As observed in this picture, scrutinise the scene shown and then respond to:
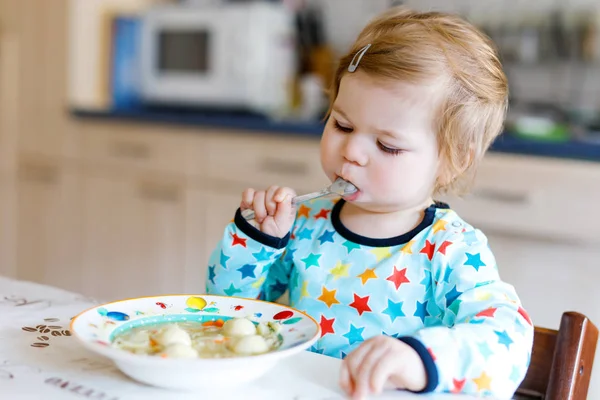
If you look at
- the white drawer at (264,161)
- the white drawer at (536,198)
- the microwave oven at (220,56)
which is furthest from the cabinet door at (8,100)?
the white drawer at (536,198)

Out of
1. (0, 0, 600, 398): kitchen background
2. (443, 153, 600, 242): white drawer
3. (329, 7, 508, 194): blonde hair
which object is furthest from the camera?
(0, 0, 600, 398): kitchen background

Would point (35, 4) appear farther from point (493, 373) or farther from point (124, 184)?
point (493, 373)

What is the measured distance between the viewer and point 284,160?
2203 mm

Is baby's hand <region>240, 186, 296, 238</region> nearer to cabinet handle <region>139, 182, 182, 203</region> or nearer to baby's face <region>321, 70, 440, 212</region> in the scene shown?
baby's face <region>321, 70, 440, 212</region>

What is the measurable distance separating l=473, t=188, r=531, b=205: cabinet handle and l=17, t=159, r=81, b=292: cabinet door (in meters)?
1.54

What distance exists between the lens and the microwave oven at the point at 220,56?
8.21 ft

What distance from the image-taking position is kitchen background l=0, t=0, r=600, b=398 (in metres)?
1.83

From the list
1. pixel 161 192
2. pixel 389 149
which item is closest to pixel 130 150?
pixel 161 192

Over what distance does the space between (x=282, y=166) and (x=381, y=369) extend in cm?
161

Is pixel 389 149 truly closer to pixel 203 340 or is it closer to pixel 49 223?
pixel 203 340

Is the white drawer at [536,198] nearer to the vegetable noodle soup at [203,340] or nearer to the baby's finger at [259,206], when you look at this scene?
the baby's finger at [259,206]

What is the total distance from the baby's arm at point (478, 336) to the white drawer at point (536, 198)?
974mm

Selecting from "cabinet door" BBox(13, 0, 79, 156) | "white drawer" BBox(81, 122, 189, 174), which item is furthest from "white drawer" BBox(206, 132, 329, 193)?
"cabinet door" BBox(13, 0, 79, 156)

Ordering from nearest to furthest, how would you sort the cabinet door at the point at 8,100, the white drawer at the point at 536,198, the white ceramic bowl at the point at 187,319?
the white ceramic bowl at the point at 187,319 → the white drawer at the point at 536,198 → the cabinet door at the point at 8,100
